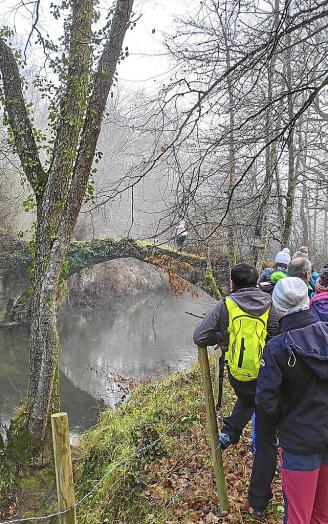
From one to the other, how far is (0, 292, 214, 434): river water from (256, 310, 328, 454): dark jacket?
758cm

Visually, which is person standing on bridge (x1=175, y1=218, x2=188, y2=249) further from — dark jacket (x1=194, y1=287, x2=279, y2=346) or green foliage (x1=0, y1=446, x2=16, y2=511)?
green foliage (x1=0, y1=446, x2=16, y2=511)

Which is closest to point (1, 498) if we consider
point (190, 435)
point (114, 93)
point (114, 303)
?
point (190, 435)

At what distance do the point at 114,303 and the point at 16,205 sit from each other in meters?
7.17

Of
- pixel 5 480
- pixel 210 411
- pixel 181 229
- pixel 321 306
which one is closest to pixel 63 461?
pixel 210 411

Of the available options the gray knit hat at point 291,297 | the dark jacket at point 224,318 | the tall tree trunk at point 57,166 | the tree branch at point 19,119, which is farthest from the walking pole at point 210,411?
the tree branch at point 19,119

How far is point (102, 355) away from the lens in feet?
47.9

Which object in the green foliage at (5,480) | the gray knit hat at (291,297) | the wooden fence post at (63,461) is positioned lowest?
the green foliage at (5,480)

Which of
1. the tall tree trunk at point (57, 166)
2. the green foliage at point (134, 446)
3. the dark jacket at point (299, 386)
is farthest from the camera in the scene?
the tall tree trunk at point (57, 166)

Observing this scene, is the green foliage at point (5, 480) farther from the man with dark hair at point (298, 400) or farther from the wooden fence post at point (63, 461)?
the man with dark hair at point (298, 400)

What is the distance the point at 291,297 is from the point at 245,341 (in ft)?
1.93

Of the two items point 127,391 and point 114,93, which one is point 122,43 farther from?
point 127,391

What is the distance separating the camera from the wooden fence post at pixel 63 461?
2264mm

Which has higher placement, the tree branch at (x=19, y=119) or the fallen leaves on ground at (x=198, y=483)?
the tree branch at (x=19, y=119)

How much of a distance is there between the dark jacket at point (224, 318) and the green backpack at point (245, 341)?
0.04 metres
